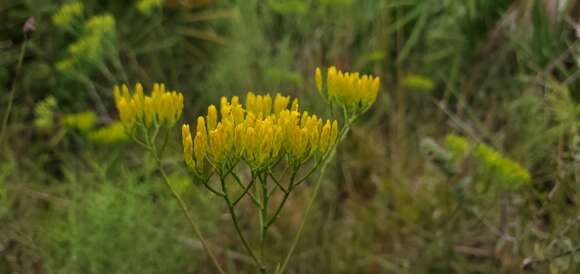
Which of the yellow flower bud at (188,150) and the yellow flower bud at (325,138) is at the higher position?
the yellow flower bud at (325,138)

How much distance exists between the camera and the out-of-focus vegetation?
1.89 metres

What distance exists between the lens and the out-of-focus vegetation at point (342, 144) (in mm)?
1891

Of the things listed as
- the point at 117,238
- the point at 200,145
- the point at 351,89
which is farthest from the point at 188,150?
the point at 117,238

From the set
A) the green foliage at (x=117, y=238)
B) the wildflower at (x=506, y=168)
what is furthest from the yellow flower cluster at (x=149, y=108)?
the wildflower at (x=506, y=168)

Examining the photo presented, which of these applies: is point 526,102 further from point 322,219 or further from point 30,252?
point 30,252

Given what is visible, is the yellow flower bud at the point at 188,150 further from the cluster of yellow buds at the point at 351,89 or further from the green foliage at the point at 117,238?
the green foliage at the point at 117,238

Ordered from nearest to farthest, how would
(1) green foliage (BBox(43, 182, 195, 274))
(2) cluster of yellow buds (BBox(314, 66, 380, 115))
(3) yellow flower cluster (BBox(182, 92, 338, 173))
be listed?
(3) yellow flower cluster (BBox(182, 92, 338, 173))
(2) cluster of yellow buds (BBox(314, 66, 380, 115))
(1) green foliage (BBox(43, 182, 195, 274))

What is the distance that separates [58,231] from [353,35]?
125 centimetres

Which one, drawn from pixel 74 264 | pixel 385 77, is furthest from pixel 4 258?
pixel 385 77

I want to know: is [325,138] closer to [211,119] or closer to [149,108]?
[211,119]

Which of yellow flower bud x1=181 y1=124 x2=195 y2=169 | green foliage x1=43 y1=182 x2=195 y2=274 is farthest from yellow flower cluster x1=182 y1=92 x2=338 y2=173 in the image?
green foliage x1=43 y1=182 x2=195 y2=274

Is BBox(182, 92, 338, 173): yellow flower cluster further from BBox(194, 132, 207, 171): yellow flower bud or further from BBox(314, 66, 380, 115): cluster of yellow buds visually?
BBox(314, 66, 380, 115): cluster of yellow buds

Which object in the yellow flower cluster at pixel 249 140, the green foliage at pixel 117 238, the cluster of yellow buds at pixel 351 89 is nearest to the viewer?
the yellow flower cluster at pixel 249 140

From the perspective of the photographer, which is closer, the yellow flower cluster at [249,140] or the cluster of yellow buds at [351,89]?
the yellow flower cluster at [249,140]
